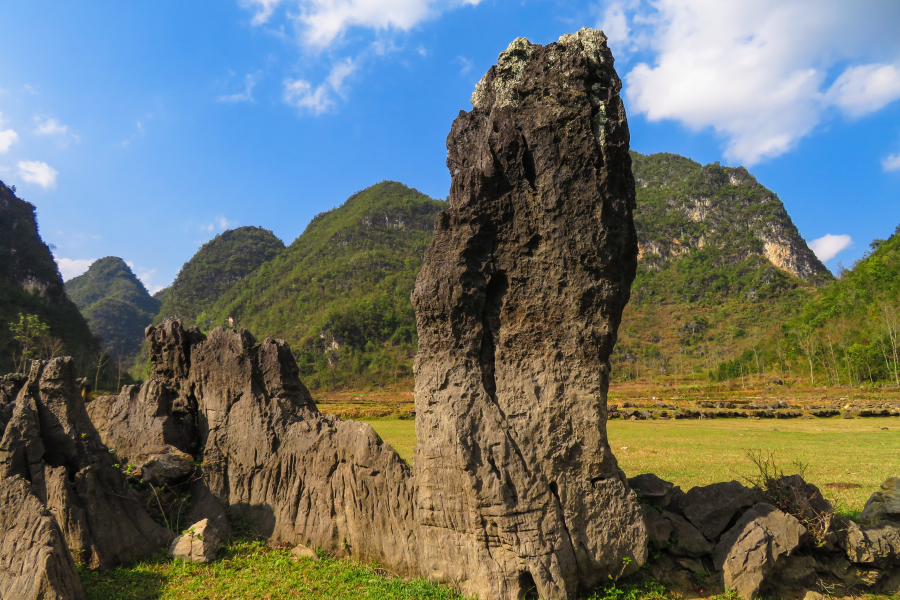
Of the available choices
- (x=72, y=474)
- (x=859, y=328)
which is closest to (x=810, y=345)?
(x=859, y=328)

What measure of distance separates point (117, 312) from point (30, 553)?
186 metres

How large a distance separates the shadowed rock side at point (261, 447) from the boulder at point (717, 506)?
4622mm

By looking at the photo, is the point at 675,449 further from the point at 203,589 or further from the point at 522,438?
the point at 203,589

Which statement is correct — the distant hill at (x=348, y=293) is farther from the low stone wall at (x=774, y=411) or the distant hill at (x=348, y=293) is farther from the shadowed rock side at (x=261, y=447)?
the shadowed rock side at (x=261, y=447)

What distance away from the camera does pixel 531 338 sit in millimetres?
7641

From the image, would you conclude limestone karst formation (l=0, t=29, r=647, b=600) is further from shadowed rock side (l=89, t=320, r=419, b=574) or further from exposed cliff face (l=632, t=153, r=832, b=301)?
exposed cliff face (l=632, t=153, r=832, b=301)

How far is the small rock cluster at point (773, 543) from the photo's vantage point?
709cm

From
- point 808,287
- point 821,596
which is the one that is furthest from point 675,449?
point 808,287

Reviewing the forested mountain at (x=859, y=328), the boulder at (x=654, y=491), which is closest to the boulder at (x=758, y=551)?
the boulder at (x=654, y=491)

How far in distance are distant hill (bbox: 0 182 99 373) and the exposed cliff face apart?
133426 mm

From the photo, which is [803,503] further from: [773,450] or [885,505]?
[773,450]

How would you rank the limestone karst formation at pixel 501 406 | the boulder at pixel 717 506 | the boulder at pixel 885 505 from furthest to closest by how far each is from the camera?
the boulder at pixel 885 505 → the boulder at pixel 717 506 → the limestone karst formation at pixel 501 406

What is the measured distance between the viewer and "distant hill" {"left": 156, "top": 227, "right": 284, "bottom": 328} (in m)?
151

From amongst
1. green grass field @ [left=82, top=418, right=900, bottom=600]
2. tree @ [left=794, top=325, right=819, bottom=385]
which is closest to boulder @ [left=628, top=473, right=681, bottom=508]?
green grass field @ [left=82, top=418, right=900, bottom=600]
